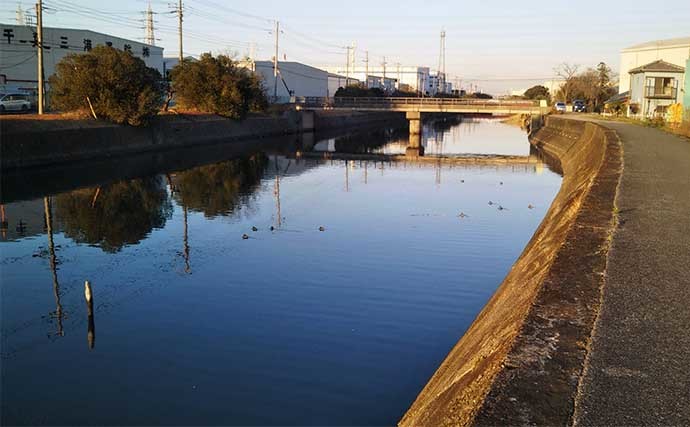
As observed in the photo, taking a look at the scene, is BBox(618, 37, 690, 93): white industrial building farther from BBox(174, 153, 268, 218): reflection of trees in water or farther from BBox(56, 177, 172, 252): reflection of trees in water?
BBox(56, 177, 172, 252): reflection of trees in water

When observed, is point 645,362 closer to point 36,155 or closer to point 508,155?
point 36,155

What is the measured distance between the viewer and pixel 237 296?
12195 mm

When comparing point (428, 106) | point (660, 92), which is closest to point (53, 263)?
point (428, 106)

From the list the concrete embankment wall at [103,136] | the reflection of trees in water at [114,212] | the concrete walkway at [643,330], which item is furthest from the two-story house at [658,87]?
the concrete walkway at [643,330]

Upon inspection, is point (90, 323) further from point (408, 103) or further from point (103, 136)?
point (408, 103)

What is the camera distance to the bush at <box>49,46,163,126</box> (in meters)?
36.0

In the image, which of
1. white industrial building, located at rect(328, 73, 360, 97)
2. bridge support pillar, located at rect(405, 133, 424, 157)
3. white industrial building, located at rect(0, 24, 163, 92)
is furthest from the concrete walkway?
white industrial building, located at rect(328, 73, 360, 97)

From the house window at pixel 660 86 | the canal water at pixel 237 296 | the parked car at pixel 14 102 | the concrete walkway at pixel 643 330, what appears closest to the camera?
the concrete walkway at pixel 643 330

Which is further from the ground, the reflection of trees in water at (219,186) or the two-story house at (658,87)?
the two-story house at (658,87)

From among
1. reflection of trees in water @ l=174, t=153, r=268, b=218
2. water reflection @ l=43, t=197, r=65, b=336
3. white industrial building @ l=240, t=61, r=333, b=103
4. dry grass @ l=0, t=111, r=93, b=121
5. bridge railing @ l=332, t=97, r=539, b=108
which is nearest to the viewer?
water reflection @ l=43, t=197, r=65, b=336

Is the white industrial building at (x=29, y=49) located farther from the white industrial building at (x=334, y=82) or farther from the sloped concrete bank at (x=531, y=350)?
the white industrial building at (x=334, y=82)

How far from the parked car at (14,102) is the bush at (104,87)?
20.1 ft

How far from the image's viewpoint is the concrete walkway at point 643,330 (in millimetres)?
4449

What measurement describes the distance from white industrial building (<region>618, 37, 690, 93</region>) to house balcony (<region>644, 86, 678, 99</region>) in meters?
17.2
